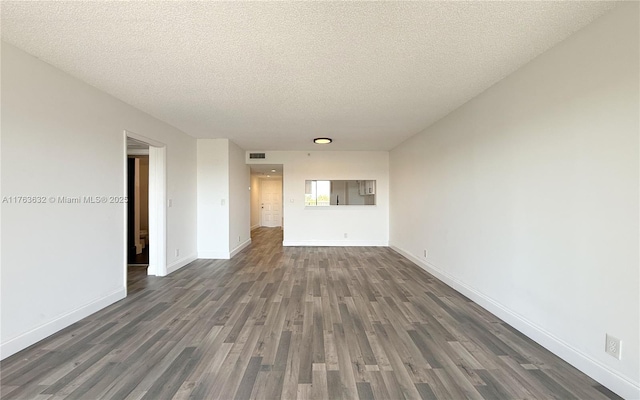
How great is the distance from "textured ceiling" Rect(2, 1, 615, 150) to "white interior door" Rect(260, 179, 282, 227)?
8667mm

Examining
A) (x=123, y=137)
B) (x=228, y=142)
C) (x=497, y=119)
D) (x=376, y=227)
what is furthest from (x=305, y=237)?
(x=497, y=119)

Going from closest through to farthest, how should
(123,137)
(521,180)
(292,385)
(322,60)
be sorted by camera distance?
(292,385) → (322,60) → (521,180) → (123,137)

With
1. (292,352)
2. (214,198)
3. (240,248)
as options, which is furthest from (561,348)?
(240,248)

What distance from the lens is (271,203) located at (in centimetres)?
1215

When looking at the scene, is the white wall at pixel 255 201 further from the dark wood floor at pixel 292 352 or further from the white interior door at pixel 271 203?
the dark wood floor at pixel 292 352

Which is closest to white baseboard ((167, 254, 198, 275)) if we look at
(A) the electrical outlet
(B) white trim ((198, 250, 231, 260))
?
(B) white trim ((198, 250, 231, 260))

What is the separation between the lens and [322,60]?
2.28 metres

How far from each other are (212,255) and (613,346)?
5567mm

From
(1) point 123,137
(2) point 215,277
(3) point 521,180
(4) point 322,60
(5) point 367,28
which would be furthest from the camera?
(2) point 215,277

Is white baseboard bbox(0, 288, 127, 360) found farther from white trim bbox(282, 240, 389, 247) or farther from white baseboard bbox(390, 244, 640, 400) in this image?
white baseboard bbox(390, 244, 640, 400)

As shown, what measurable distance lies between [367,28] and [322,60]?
1.72 ft

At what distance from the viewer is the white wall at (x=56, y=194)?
208 cm

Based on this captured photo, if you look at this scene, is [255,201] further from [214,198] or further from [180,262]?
[180,262]

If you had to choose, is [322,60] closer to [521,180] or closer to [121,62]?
[121,62]
